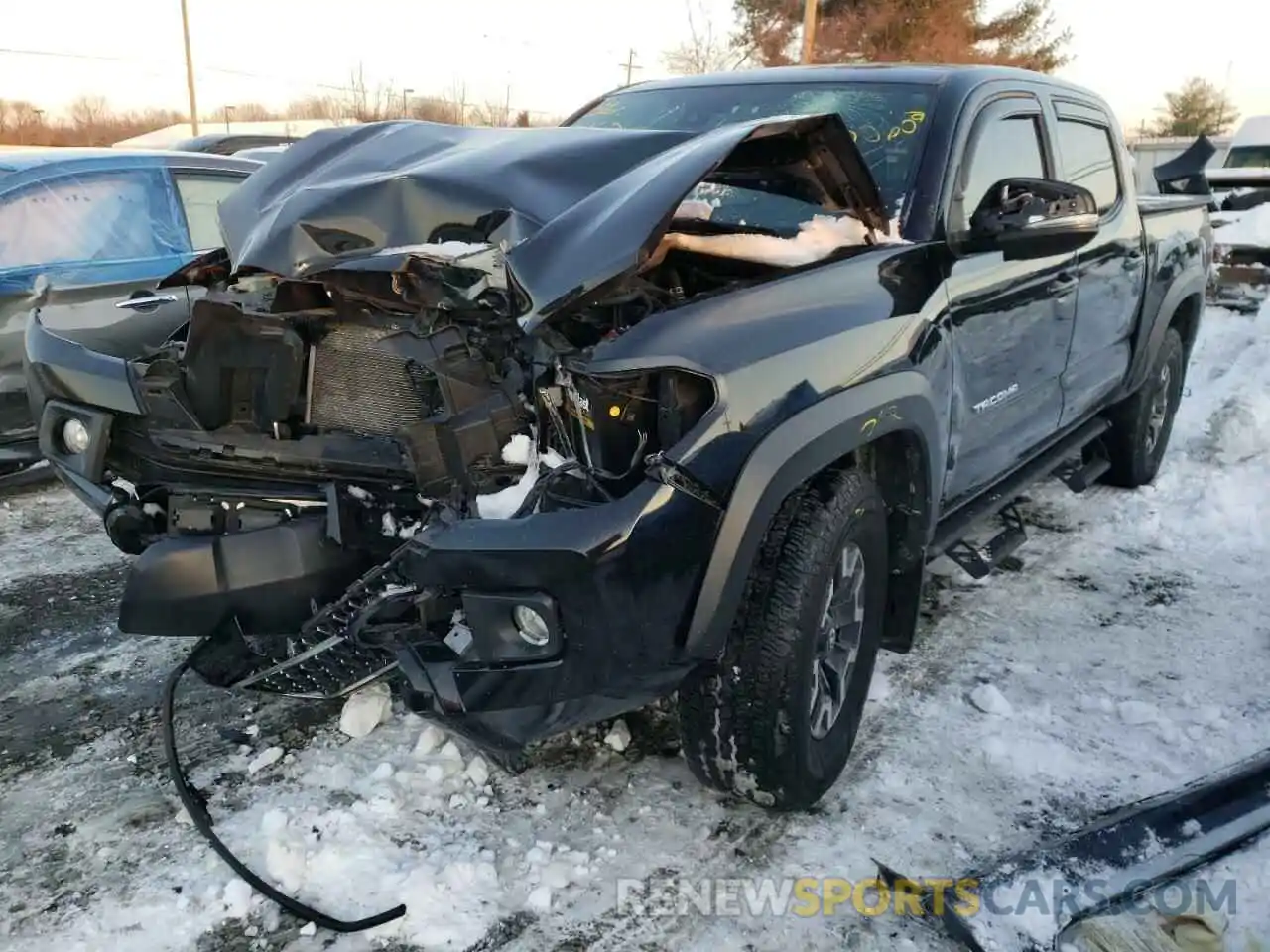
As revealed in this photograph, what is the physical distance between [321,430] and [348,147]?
3.35ft

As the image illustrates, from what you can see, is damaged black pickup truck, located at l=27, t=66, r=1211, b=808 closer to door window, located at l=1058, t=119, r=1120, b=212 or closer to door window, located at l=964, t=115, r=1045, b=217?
door window, located at l=964, t=115, r=1045, b=217

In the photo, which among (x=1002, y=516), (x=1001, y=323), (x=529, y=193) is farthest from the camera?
(x=1002, y=516)

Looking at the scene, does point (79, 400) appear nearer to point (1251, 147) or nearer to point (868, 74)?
point (868, 74)

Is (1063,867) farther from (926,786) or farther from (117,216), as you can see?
(117,216)

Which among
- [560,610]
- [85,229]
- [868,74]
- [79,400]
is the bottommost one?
[560,610]

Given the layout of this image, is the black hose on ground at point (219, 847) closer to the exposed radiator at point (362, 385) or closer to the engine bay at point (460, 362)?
the engine bay at point (460, 362)

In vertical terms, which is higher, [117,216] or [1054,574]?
[117,216]

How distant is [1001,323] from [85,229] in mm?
4455

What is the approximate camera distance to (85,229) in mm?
5027

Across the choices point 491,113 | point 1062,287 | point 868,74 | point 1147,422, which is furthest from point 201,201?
point 491,113

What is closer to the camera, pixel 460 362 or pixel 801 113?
pixel 460 362

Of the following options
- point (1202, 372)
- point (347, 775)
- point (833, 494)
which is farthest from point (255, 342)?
point (1202, 372)

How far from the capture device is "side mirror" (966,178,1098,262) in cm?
286

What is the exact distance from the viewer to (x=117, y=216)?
5215 millimetres
